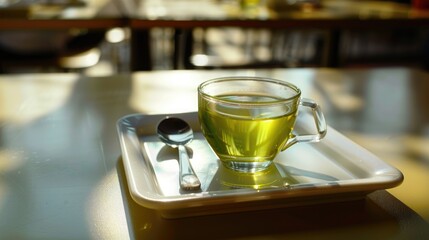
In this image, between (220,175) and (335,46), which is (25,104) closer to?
(220,175)

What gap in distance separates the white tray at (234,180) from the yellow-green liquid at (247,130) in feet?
0.08

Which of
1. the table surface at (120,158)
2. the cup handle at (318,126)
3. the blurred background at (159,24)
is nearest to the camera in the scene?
the table surface at (120,158)

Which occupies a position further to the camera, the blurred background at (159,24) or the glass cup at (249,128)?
the blurred background at (159,24)

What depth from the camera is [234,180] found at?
0.51 metres

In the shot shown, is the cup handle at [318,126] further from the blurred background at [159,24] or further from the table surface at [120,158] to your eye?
the blurred background at [159,24]

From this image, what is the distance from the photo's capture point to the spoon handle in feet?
1.56

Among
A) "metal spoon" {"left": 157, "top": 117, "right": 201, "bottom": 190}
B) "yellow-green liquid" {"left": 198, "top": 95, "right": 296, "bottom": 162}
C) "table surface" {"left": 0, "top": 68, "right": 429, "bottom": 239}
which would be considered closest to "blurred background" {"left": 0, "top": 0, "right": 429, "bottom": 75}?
"table surface" {"left": 0, "top": 68, "right": 429, "bottom": 239}

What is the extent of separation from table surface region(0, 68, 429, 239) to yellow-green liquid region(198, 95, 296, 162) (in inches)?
3.1

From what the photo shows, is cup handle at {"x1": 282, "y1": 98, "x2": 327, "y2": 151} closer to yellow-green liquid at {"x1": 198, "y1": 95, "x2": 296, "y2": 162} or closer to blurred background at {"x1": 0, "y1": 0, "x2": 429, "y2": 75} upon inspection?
yellow-green liquid at {"x1": 198, "y1": 95, "x2": 296, "y2": 162}

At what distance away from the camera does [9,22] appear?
5.55 feet

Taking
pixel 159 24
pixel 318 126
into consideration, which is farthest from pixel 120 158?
pixel 159 24

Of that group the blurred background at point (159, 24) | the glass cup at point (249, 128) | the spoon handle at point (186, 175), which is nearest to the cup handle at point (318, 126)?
the glass cup at point (249, 128)

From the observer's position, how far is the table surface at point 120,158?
1.44 feet

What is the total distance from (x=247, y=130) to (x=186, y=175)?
0.25 ft
